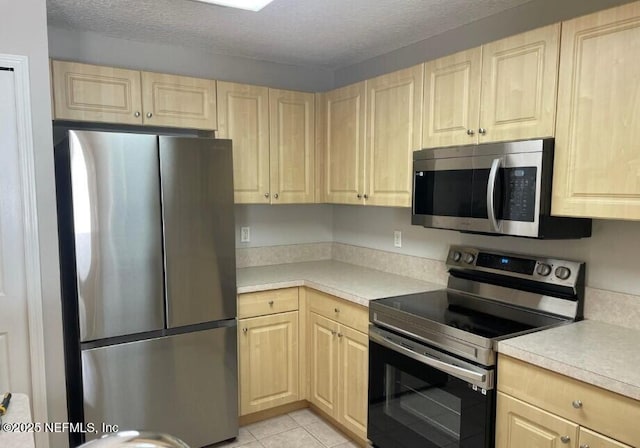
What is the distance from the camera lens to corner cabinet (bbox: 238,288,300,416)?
275 cm

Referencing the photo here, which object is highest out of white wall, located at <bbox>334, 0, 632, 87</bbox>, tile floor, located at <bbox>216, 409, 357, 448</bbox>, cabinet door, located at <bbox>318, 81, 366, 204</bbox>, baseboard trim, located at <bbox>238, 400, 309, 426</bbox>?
white wall, located at <bbox>334, 0, 632, 87</bbox>

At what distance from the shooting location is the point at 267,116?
118 inches

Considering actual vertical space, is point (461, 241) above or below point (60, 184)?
below

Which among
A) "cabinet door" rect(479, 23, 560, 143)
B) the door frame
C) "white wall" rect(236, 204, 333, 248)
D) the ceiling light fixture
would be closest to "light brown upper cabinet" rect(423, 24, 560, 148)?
"cabinet door" rect(479, 23, 560, 143)

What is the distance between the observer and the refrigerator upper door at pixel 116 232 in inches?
84.8

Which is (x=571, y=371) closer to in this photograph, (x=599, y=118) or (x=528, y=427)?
(x=528, y=427)

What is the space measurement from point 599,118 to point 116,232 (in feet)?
7.00

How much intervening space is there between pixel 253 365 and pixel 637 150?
2.23 meters

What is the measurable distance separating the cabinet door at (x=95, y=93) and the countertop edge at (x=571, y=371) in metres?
2.22

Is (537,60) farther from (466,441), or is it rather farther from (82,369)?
(82,369)

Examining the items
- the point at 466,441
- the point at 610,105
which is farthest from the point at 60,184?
the point at 610,105

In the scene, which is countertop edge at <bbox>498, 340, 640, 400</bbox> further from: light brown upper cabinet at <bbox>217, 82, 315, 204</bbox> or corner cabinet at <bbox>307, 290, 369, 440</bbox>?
light brown upper cabinet at <bbox>217, 82, 315, 204</bbox>

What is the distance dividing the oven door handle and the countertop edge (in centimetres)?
15

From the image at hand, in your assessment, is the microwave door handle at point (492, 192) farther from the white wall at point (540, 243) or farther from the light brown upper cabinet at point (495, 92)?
the white wall at point (540, 243)
